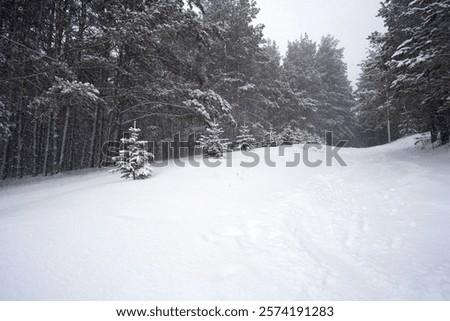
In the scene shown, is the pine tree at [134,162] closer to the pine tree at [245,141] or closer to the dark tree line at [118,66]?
the dark tree line at [118,66]

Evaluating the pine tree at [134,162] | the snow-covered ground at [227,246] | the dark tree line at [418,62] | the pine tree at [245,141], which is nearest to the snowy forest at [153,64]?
the dark tree line at [418,62]

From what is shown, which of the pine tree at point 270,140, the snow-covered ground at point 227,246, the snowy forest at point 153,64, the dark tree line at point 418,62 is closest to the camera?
the snow-covered ground at point 227,246

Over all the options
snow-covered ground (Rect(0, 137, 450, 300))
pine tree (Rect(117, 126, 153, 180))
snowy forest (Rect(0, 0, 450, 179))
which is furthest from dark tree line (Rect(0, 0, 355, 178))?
snow-covered ground (Rect(0, 137, 450, 300))

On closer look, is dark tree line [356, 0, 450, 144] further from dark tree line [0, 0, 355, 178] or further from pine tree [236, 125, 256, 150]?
pine tree [236, 125, 256, 150]

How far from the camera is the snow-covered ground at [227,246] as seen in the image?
9.47 feet

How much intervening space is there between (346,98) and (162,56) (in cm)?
3515

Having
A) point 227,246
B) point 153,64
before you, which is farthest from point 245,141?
point 227,246

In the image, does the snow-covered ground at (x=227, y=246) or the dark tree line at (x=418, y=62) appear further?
the dark tree line at (x=418, y=62)

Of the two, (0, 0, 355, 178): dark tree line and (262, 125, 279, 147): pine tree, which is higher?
(0, 0, 355, 178): dark tree line

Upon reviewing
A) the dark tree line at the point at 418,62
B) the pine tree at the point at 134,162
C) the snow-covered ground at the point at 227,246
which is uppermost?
the dark tree line at the point at 418,62

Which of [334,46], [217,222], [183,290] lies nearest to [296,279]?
[183,290]

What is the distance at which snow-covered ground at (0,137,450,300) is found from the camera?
9.47 feet

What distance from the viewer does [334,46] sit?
4028 cm

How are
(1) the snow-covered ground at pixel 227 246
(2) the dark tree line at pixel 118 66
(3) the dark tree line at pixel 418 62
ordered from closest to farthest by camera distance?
1. (1) the snow-covered ground at pixel 227 246
2. (3) the dark tree line at pixel 418 62
3. (2) the dark tree line at pixel 118 66
